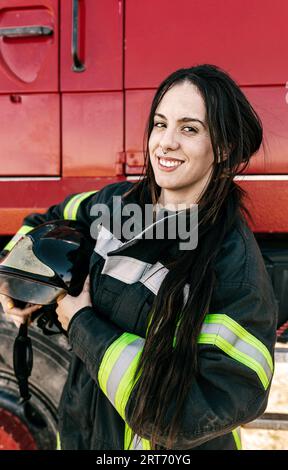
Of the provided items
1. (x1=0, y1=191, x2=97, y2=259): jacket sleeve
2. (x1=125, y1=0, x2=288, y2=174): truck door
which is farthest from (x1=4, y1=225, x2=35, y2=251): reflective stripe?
(x1=125, y1=0, x2=288, y2=174): truck door

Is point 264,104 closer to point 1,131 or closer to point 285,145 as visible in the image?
point 285,145

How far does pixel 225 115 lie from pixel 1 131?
95 cm

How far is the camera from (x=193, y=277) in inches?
41.8

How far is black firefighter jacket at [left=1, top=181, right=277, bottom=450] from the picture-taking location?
97cm

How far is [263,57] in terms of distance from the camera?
58.9 inches

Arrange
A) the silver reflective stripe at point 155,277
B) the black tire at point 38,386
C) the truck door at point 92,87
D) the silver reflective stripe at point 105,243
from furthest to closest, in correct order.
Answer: the black tire at point 38,386 < the truck door at point 92,87 < the silver reflective stripe at point 105,243 < the silver reflective stripe at point 155,277

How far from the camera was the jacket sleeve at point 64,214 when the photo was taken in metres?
1.43

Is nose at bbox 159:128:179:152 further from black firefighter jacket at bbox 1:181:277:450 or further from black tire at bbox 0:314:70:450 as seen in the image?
black tire at bbox 0:314:70:450

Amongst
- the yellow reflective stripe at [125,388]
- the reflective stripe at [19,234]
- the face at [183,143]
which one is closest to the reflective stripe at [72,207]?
the reflective stripe at [19,234]

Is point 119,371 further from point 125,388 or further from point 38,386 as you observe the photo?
point 38,386

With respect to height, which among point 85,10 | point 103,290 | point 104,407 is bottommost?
point 104,407

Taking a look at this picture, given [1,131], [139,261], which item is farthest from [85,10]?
[139,261]

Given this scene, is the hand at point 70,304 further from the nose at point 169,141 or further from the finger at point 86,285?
the nose at point 169,141

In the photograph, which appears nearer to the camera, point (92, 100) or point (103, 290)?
point (103, 290)
